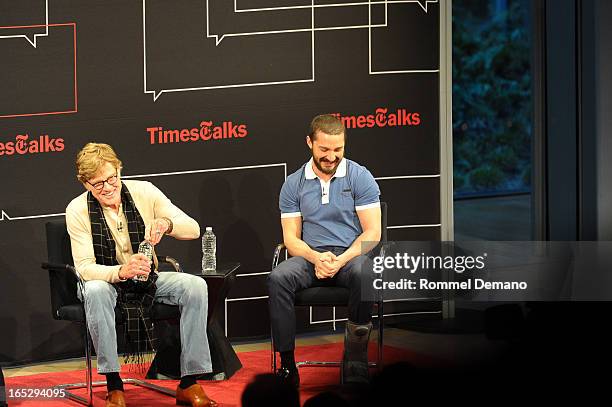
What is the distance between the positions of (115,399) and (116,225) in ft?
2.71

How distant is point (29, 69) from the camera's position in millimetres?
5445

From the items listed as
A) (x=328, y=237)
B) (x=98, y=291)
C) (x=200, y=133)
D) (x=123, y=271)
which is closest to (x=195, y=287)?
(x=123, y=271)

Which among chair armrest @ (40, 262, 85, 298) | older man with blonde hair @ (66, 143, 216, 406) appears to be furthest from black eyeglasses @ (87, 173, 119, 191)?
chair armrest @ (40, 262, 85, 298)

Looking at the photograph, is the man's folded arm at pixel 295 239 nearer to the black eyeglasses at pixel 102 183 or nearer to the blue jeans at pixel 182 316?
the blue jeans at pixel 182 316

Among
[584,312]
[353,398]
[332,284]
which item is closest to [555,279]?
[584,312]

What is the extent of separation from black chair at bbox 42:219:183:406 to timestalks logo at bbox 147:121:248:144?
929mm

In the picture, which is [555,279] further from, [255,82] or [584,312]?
[255,82]

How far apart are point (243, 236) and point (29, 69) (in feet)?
4.87

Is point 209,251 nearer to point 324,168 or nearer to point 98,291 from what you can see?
point 324,168

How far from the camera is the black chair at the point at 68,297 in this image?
474cm

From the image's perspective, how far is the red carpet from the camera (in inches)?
189
